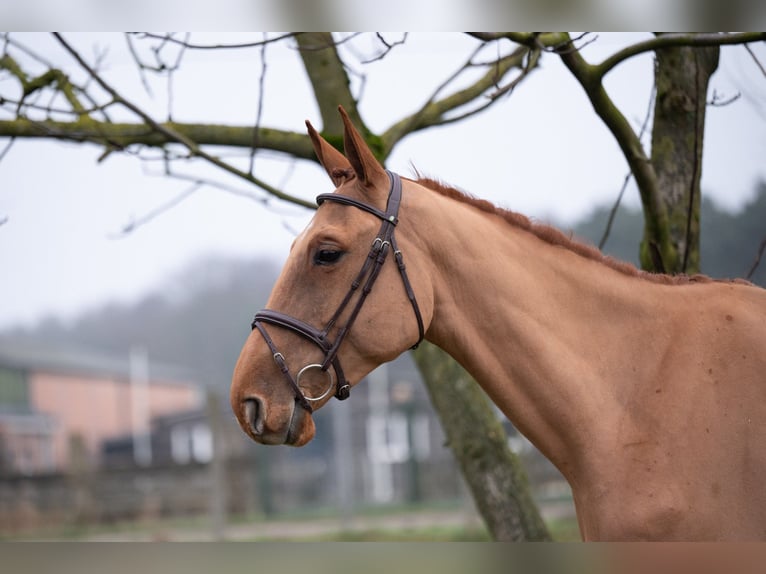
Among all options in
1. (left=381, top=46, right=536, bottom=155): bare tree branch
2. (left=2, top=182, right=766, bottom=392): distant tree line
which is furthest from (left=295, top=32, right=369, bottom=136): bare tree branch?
(left=2, top=182, right=766, bottom=392): distant tree line

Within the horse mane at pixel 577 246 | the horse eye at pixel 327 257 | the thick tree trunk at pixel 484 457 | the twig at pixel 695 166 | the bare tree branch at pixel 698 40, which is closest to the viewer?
the horse eye at pixel 327 257

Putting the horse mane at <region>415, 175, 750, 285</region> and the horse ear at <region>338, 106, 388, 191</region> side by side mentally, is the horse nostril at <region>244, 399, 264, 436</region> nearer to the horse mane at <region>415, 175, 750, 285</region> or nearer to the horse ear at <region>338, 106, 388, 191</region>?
the horse ear at <region>338, 106, 388, 191</region>

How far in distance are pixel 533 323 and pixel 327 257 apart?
2.12 feet

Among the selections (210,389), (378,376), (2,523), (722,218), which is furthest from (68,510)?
(722,218)

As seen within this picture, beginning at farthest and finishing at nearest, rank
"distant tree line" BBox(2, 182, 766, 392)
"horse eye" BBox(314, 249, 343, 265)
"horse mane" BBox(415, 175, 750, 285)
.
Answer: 1. "distant tree line" BBox(2, 182, 766, 392)
2. "horse mane" BBox(415, 175, 750, 285)
3. "horse eye" BBox(314, 249, 343, 265)

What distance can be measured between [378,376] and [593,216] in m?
14.9

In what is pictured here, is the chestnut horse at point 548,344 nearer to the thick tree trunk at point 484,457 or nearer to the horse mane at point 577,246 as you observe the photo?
the horse mane at point 577,246

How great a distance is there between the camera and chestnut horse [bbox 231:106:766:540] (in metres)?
2.39

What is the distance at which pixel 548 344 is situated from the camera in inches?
100

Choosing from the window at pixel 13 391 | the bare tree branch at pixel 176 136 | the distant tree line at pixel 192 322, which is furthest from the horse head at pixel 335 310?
the window at pixel 13 391

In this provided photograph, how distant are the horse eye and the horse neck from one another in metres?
0.30

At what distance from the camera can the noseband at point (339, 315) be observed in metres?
2.47

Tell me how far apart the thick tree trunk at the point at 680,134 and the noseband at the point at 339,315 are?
1.61 meters

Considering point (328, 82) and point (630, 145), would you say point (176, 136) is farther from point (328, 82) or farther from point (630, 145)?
point (630, 145)
